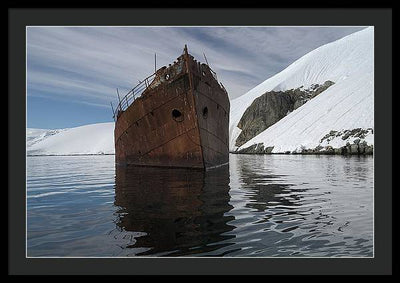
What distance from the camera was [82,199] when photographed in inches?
387

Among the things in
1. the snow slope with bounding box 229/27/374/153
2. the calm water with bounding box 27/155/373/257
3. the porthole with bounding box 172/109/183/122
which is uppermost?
the snow slope with bounding box 229/27/374/153

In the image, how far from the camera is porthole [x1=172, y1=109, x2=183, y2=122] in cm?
1736

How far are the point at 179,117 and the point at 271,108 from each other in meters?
81.4

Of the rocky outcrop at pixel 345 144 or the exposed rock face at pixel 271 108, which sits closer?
the rocky outcrop at pixel 345 144

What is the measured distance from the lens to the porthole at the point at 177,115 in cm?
1736

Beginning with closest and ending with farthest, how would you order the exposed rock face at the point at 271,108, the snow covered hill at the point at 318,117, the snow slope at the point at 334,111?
the snow covered hill at the point at 318,117 < the snow slope at the point at 334,111 < the exposed rock face at the point at 271,108

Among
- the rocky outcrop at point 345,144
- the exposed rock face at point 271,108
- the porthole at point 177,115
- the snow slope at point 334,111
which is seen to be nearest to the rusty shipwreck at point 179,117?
the porthole at point 177,115

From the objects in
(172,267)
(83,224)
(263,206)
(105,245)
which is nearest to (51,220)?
(83,224)

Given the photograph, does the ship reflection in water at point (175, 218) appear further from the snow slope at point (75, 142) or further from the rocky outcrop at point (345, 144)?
the snow slope at point (75, 142)

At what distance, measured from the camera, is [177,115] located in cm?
1778

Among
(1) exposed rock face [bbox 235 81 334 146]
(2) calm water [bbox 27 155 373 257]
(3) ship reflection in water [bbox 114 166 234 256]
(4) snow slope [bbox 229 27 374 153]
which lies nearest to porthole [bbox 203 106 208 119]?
(3) ship reflection in water [bbox 114 166 234 256]

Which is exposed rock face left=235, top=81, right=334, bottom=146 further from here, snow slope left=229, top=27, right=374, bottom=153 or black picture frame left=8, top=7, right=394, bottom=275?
black picture frame left=8, top=7, right=394, bottom=275

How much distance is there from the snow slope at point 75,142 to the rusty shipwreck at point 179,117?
7102 centimetres
